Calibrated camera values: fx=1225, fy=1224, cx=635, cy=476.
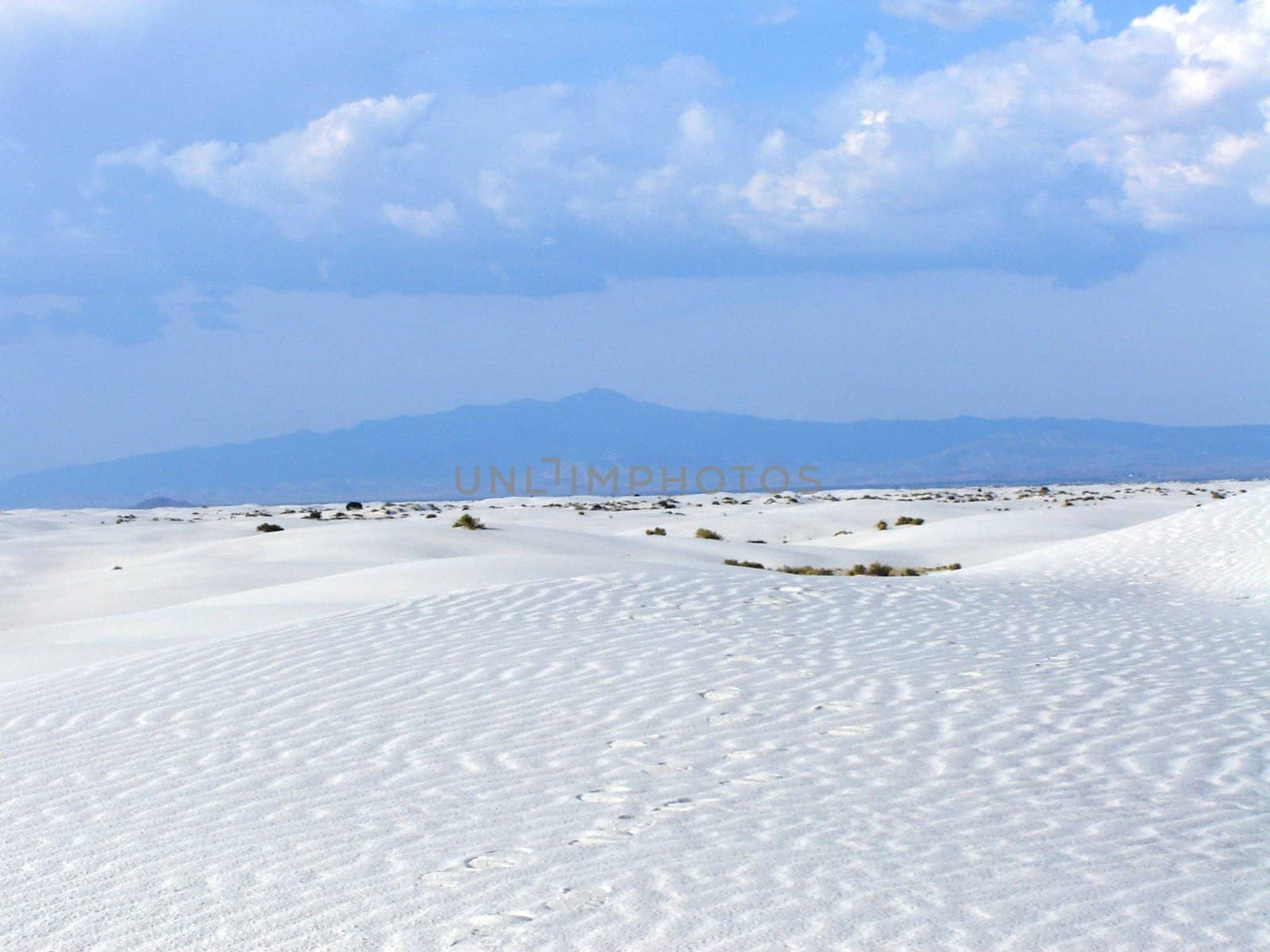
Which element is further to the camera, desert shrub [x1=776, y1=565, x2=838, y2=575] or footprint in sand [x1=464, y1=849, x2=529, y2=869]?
desert shrub [x1=776, y1=565, x2=838, y2=575]

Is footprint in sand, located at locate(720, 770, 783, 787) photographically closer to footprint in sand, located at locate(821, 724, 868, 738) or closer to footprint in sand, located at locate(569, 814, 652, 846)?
footprint in sand, located at locate(569, 814, 652, 846)

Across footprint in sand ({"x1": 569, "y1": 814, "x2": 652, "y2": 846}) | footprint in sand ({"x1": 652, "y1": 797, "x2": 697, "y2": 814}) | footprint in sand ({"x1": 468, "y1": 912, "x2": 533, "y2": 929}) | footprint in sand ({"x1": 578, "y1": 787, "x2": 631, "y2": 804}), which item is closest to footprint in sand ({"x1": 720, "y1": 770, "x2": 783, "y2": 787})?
footprint in sand ({"x1": 652, "y1": 797, "x2": 697, "y2": 814})

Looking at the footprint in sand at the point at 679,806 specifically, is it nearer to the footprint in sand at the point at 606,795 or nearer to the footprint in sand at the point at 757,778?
the footprint in sand at the point at 606,795

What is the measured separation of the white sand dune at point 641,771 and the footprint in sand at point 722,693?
44 mm

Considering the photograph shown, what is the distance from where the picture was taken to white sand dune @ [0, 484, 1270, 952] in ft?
12.5

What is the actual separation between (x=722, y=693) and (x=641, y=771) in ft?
5.53

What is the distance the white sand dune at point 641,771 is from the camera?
3.82m

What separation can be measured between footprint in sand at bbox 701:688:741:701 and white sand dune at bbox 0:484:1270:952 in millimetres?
44

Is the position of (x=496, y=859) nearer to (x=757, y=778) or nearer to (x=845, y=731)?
(x=757, y=778)

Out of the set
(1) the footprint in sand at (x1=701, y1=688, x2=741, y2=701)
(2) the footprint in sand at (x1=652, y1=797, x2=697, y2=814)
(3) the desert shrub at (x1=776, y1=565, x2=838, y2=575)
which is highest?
(1) the footprint in sand at (x1=701, y1=688, x2=741, y2=701)

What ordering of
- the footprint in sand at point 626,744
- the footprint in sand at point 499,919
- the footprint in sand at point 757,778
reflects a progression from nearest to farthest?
the footprint in sand at point 499,919
the footprint in sand at point 757,778
the footprint in sand at point 626,744

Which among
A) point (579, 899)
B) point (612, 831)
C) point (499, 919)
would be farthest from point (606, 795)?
point (499, 919)

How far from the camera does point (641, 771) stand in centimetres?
559

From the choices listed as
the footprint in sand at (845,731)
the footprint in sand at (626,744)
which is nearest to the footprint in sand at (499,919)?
the footprint in sand at (626,744)
